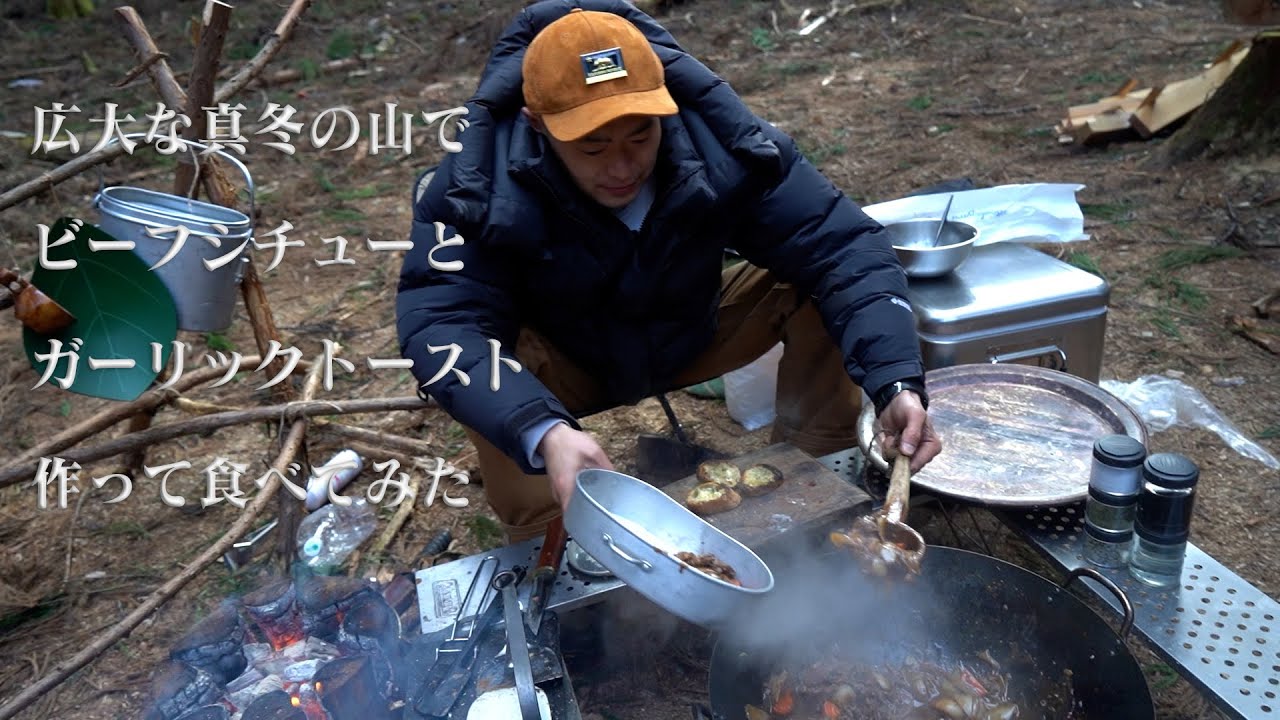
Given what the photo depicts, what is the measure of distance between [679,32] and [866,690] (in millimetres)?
8913

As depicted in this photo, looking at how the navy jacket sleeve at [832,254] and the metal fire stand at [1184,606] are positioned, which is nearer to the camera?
the metal fire stand at [1184,606]

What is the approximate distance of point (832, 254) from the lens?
8.82ft

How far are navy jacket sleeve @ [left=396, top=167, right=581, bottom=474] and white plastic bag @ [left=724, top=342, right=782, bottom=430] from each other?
1386mm

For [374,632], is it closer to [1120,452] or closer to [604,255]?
[604,255]

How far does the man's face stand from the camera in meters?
2.31

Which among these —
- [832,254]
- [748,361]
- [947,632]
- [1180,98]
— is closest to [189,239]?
[748,361]

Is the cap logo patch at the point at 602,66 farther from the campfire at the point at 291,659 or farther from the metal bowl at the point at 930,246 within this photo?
the campfire at the point at 291,659

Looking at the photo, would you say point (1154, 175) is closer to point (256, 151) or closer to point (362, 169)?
point (362, 169)

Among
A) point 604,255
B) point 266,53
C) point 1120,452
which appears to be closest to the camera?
point 1120,452

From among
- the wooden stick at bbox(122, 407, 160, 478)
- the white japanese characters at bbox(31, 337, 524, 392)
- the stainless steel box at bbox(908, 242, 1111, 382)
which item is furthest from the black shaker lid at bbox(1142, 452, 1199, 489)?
the wooden stick at bbox(122, 407, 160, 478)

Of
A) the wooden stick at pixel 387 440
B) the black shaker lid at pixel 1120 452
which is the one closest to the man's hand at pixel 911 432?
the black shaker lid at pixel 1120 452

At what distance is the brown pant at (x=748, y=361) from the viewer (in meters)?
2.87

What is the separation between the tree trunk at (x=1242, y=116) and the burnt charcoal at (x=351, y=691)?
5.60 meters

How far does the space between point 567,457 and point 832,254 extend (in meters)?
1.11
